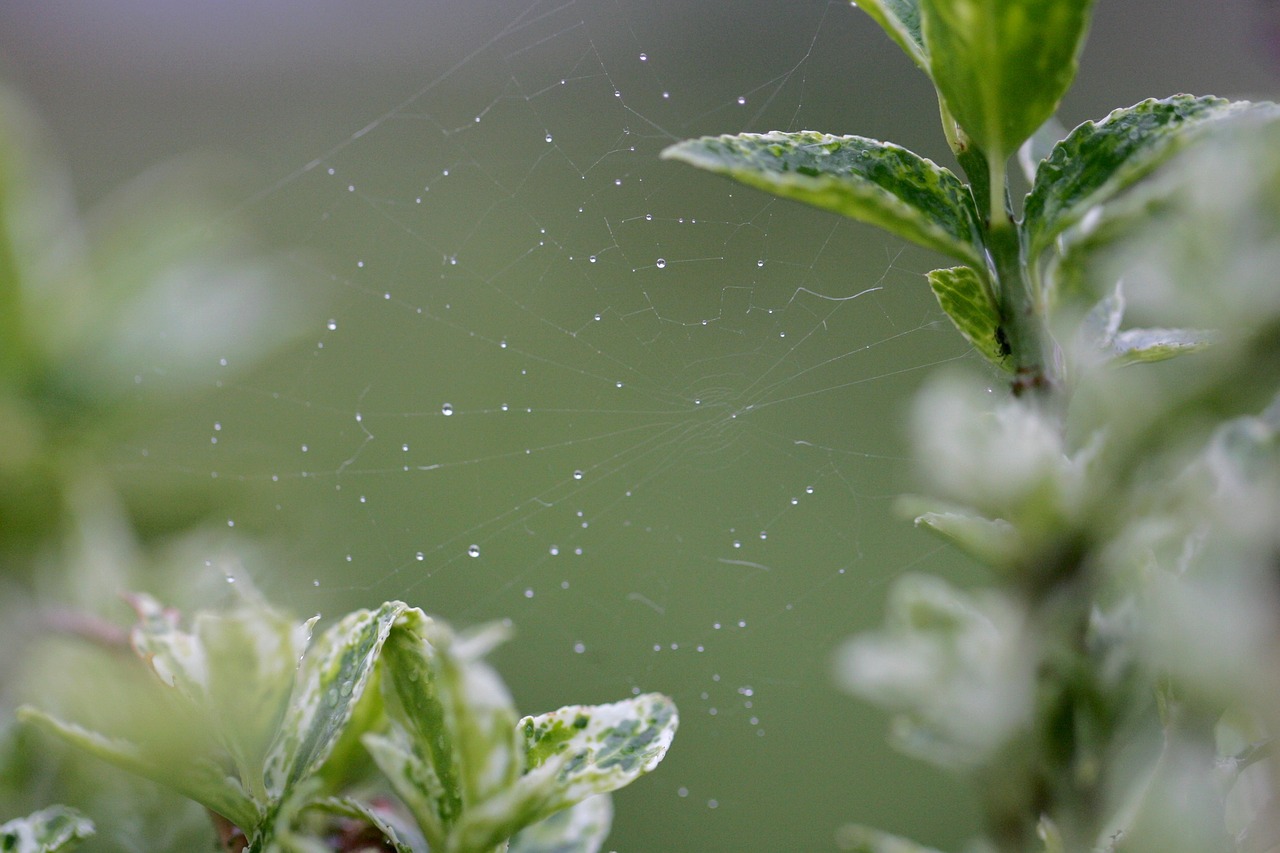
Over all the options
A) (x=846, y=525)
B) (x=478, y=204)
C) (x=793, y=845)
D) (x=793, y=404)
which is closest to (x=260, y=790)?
(x=793, y=845)

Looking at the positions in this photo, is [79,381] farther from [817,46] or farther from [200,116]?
[200,116]

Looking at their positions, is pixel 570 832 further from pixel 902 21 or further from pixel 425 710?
pixel 902 21

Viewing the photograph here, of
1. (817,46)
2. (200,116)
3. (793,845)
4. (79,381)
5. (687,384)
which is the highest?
(200,116)

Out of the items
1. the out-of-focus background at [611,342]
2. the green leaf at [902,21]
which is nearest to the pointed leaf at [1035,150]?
the green leaf at [902,21]

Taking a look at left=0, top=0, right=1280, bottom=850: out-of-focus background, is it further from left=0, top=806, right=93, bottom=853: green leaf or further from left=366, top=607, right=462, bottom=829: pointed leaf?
left=366, top=607, right=462, bottom=829: pointed leaf

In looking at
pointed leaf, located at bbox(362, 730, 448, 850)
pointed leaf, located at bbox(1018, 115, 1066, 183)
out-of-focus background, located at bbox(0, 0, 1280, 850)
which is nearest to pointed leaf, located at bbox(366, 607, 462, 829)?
pointed leaf, located at bbox(362, 730, 448, 850)

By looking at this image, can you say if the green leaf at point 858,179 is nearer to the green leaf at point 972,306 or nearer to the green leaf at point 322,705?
the green leaf at point 972,306
